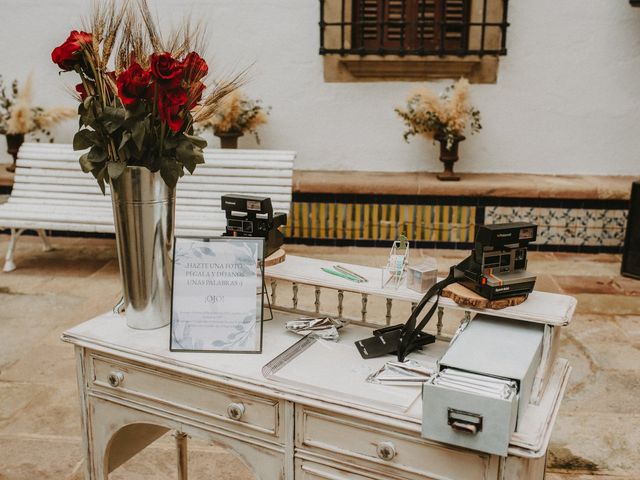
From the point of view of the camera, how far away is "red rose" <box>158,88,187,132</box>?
1634 mm

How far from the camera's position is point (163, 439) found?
2701mm

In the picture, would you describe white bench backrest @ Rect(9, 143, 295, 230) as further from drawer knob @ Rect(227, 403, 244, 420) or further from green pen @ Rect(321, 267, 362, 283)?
drawer knob @ Rect(227, 403, 244, 420)

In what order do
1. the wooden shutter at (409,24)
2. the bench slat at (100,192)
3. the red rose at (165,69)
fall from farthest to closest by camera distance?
the wooden shutter at (409,24) → the bench slat at (100,192) → the red rose at (165,69)

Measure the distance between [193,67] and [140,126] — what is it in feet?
0.66

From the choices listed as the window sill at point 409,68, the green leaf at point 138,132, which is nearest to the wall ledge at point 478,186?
the window sill at point 409,68

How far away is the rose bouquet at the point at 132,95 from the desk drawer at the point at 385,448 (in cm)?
75

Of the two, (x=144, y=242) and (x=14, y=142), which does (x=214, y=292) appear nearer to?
(x=144, y=242)

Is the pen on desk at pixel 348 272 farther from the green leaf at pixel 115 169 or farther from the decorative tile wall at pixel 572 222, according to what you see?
the decorative tile wall at pixel 572 222

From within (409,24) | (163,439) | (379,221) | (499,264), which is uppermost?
(409,24)

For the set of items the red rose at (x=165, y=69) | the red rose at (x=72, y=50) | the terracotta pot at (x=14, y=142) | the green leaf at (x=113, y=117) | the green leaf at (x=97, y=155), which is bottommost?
the terracotta pot at (x=14, y=142)

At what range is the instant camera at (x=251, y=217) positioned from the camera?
2.01 m

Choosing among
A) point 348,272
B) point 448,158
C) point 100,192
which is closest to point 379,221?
point 448,158

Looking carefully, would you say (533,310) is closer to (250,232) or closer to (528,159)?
(250,232)

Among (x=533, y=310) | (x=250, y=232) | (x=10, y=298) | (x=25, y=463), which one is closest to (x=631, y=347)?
(x=533, y=310)
